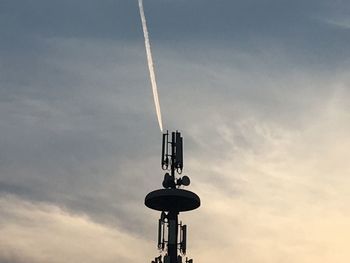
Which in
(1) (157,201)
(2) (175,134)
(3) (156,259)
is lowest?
(3) (156,259)

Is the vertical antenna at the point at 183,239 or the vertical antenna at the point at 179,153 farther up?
the vertical antenna at the point at 179,153

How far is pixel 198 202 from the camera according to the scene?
4412 inches

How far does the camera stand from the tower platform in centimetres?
11006

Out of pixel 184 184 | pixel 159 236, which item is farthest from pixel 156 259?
pixel 184 184

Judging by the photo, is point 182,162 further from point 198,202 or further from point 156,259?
point 156,259

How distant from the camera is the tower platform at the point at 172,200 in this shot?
110 metres

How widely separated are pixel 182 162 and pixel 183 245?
35.5ft

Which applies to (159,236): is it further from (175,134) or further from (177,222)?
(175,134)

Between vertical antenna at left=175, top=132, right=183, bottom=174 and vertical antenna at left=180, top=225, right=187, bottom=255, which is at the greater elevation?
vertical antenna at left=175, top=132, right=183, bottom=174

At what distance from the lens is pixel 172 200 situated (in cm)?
11144

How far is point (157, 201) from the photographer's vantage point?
111688mm

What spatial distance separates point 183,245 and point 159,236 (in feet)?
10.4

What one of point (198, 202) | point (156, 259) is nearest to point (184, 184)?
point (198, 202)

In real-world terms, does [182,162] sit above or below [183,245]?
above
